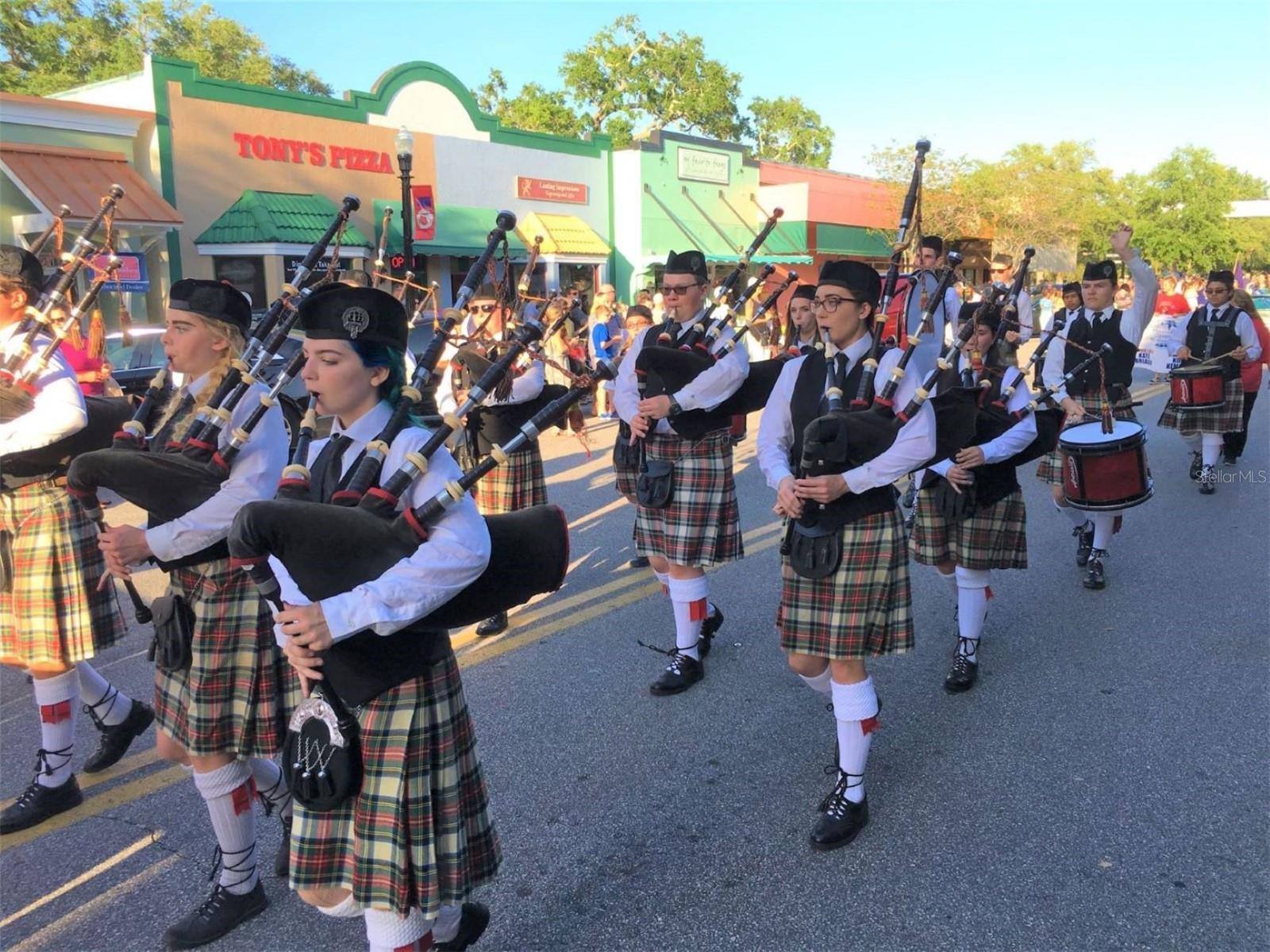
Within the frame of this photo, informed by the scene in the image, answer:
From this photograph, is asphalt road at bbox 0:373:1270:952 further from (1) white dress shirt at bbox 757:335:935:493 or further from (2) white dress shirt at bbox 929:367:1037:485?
(1) white dress shirt at bbox 757:335:935:493

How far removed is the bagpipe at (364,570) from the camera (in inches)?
70.1

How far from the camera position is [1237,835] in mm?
2959

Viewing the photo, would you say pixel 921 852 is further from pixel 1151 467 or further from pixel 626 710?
pixel 1151 467

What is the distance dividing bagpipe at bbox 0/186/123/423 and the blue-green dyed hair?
63.1 inches

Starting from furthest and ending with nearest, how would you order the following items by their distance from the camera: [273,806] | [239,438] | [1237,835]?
[1237,835] → [273,806] → [239,438]

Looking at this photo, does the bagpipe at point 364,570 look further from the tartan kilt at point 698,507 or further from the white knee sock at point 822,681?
the tartan kilt at point 698,507

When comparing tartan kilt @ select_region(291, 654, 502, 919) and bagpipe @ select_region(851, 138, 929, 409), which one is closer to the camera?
tartan kilt @ select_region(291, 654, 502, 919)

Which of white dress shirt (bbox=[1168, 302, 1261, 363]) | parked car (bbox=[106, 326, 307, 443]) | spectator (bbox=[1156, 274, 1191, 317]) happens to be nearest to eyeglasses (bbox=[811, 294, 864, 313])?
parked car (bbox=[106, 326, 307, 443])

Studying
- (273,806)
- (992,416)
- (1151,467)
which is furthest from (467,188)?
(273,806)

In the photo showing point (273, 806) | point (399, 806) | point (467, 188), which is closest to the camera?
point (399, 806)

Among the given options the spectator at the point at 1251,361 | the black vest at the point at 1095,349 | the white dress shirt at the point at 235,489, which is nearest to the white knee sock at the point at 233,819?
the white dress shirt at the point at 235,489

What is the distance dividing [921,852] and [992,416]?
2.09 meters

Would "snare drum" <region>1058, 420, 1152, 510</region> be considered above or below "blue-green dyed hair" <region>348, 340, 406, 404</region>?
below

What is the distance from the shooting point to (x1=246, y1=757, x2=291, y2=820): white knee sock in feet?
9.11
